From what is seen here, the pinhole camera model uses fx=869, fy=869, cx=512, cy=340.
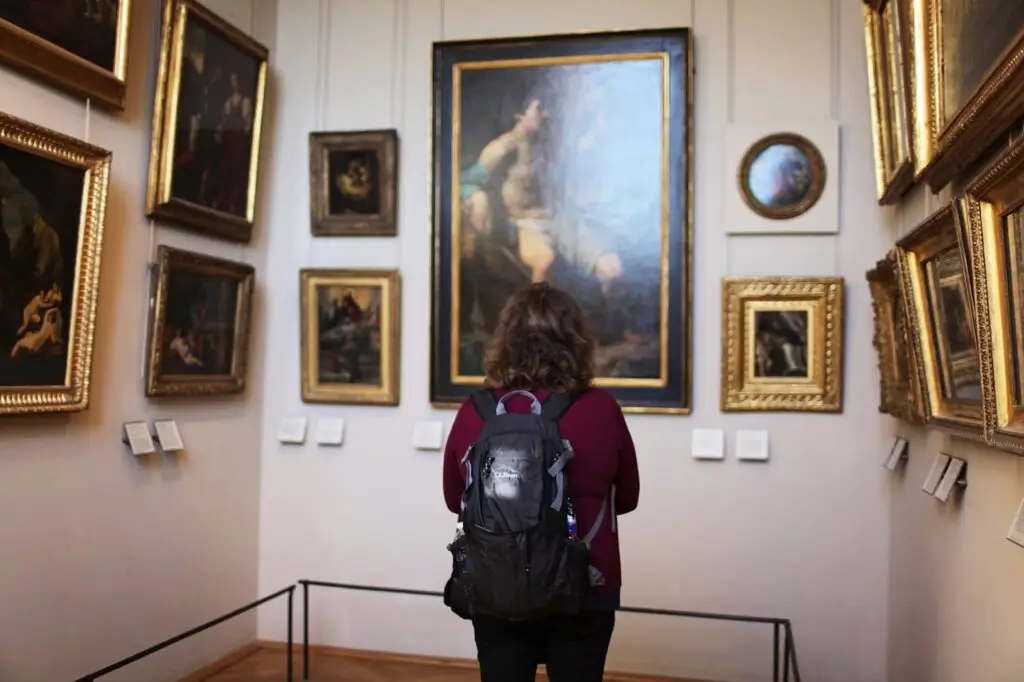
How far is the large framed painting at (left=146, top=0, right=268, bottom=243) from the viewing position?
16.8 ft

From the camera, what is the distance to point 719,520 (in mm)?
5859

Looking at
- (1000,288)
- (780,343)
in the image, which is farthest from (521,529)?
(780,343)

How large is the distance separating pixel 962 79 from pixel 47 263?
4130 mm

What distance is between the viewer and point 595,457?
122 inches

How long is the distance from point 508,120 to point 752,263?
6.52 feet

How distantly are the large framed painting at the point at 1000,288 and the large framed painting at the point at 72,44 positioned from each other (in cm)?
409

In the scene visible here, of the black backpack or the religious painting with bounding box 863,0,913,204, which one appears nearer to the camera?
the black backpack

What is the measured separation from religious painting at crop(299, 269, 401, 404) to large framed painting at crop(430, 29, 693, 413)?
340mm

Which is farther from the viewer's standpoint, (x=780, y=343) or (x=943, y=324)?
(x=780, y=343)

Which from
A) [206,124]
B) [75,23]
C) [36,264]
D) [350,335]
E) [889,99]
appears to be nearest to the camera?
[36,264]

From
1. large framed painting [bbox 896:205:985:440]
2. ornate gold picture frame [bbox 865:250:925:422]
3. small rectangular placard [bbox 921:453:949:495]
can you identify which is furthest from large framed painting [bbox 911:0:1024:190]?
small rectangular placard [bbox 921:453:949:495]

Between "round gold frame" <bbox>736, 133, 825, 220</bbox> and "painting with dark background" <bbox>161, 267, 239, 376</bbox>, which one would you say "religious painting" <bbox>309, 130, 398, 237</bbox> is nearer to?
"painting with dark background" <bbox>161, 267, 239, 376</bbox>

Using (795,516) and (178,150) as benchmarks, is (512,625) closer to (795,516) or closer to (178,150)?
(795,516)

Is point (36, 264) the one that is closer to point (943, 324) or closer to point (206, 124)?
point (206, 124)
